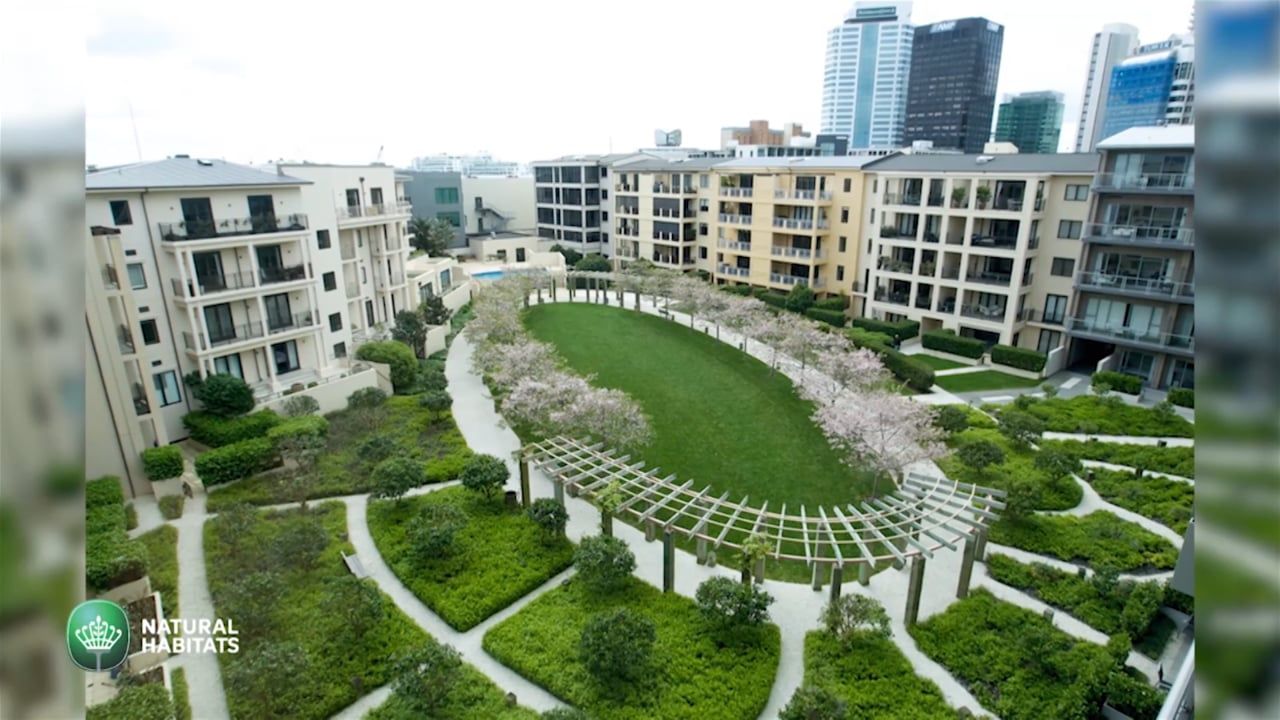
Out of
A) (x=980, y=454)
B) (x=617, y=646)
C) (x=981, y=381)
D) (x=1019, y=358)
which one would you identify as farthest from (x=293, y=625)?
(x=1019, y=358)

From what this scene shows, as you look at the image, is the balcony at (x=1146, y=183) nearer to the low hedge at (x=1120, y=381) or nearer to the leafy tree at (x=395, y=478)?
the low hedge at (x=1120, y=381)

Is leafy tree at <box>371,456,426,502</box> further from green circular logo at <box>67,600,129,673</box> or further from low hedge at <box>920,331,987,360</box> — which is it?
low hedge at <box>920,331,987,360</box>

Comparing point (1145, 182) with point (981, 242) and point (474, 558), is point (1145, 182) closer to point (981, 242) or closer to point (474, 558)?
point (981, 242)

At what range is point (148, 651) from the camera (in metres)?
14.7

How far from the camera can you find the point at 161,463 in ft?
69.9

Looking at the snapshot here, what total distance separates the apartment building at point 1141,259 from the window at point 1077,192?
5.32 ft

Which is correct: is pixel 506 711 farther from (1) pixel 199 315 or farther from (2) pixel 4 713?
(1) pixel 199 315

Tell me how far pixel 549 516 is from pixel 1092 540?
1690 cm

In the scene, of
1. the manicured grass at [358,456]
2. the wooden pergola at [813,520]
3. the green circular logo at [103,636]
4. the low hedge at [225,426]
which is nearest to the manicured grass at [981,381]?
the wooden pergola at [813,520]

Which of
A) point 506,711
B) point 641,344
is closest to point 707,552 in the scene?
point 506,711

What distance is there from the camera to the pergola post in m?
16.6

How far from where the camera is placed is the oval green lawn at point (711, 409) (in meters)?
23.7

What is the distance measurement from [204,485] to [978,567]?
2539cm

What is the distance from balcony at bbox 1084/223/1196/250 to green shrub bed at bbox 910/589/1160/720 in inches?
951
